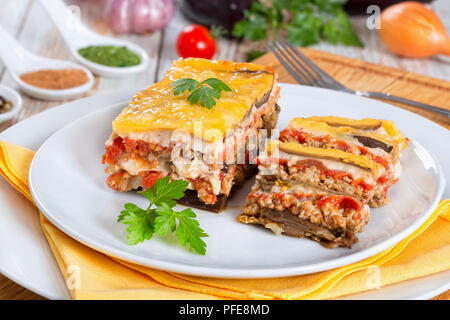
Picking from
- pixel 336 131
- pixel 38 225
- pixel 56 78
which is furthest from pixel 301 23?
pixel 38 225

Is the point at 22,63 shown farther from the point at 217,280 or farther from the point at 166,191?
the point at 217,280

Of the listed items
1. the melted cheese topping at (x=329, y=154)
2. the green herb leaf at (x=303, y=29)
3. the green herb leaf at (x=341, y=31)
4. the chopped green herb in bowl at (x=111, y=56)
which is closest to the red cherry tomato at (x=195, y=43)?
the chopped green herb in bowl at (x=111, y=56)

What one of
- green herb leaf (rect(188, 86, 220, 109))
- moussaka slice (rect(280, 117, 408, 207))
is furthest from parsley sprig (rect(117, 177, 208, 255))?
moussaka slice (rect(280, 117, 408, 207))

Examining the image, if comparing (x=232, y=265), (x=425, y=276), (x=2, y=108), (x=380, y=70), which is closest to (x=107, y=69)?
(x=2, y=108)

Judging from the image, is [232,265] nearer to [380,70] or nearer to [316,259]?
[316,259]

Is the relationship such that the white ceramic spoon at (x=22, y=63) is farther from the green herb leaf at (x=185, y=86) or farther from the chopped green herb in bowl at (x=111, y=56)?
the green herb leaf at (x=185, y=86)

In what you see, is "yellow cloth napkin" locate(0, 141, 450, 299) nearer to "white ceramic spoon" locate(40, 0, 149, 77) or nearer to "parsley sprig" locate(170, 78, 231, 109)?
"parsley sprig" locate(170, 78, 231, 109)
